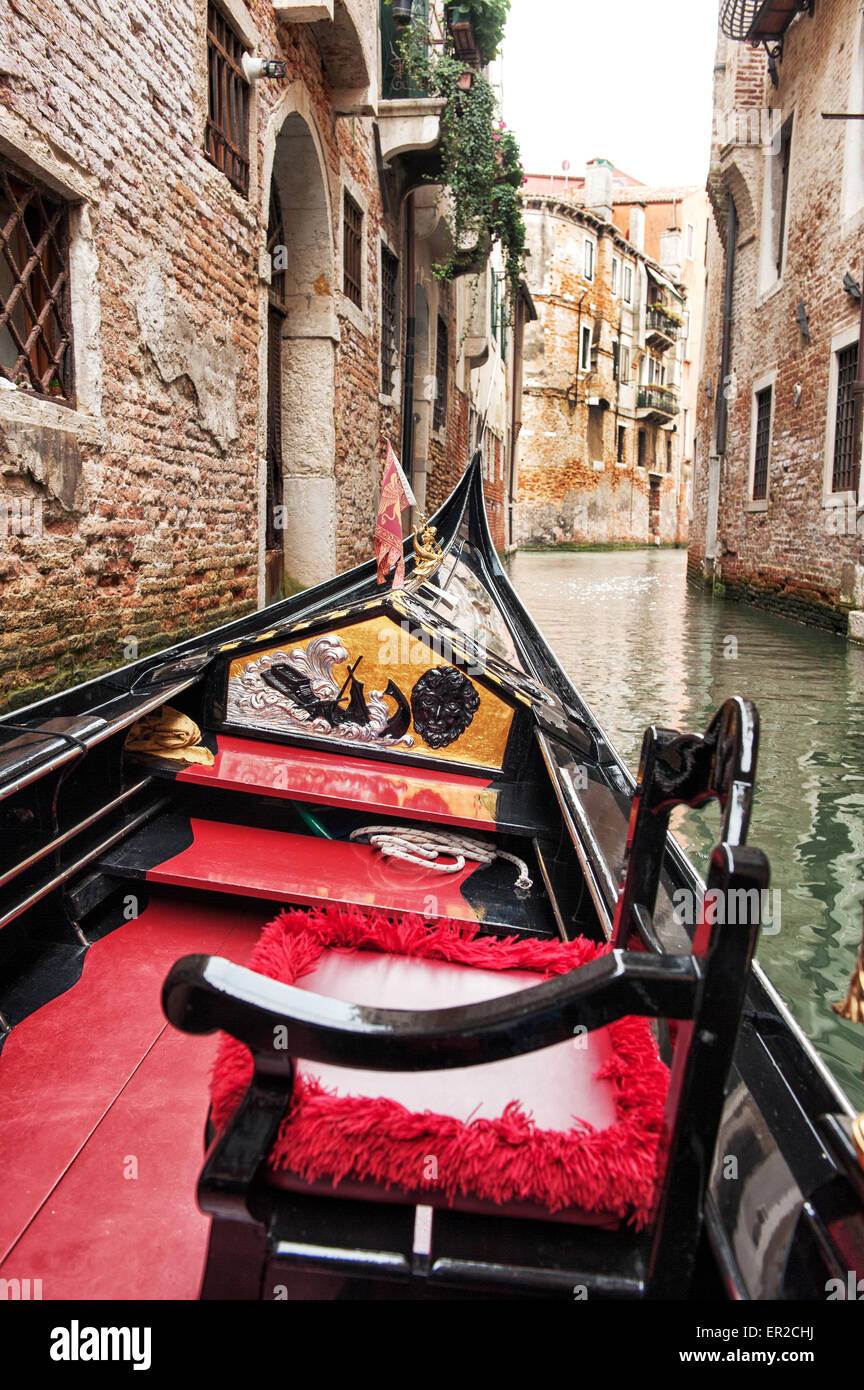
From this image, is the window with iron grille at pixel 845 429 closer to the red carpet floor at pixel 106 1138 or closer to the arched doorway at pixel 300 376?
the arched doorway at pixel 300 376

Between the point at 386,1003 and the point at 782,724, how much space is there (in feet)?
13.1

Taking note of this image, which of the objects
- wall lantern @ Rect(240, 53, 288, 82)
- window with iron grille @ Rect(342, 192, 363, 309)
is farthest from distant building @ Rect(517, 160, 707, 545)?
wall lantern @ Rect(240, 53, 288, 82)

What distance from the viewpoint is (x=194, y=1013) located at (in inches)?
29.3

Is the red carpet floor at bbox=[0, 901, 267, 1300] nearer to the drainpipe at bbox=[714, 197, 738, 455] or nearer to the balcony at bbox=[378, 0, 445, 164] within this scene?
the balcony at bbox=[378, 0, 445, 164]

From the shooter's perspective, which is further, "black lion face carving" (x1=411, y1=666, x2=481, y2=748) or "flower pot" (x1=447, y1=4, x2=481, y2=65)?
"flower pot" (x1=447, y1=4, x2=481, y2=65)

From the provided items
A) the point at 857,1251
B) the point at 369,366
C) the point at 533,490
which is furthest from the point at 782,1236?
the point at 533,490

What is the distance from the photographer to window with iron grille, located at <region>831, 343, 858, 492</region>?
7.37m

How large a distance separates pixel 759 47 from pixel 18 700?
35.4 feet

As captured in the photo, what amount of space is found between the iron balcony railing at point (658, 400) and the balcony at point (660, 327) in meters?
1.40

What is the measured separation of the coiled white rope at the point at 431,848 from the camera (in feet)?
6.97

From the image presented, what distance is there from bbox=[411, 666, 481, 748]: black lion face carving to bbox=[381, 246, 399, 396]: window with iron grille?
20.4 feet

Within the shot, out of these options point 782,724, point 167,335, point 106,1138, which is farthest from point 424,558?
point 106,1138

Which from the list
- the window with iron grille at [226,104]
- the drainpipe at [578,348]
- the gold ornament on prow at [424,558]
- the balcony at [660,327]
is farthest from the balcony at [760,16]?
the balcony at [660,327]
